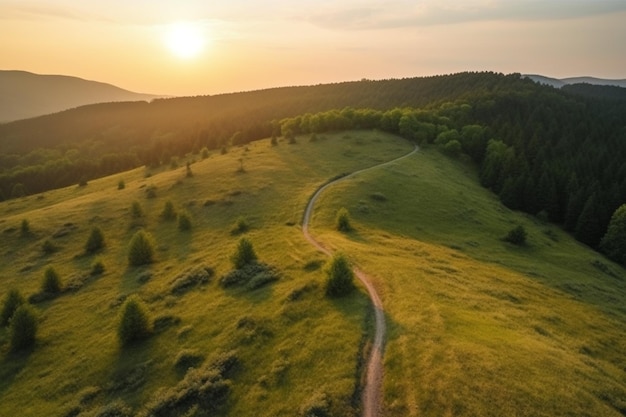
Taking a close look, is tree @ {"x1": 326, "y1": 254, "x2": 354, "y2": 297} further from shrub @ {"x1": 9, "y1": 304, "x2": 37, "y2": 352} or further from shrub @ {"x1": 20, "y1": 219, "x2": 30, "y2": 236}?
shrub @ {"x1": 20, "y1": 219, "x2": 30, "y2": 236}

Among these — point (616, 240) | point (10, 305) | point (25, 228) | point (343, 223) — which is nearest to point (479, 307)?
point (343, 223)

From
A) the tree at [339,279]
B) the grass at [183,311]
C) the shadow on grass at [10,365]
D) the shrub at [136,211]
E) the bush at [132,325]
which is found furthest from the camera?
the shrub at [136,211]

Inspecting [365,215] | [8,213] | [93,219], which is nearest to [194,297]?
[365,215]

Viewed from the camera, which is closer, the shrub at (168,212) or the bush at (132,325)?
the bush at (132,325)

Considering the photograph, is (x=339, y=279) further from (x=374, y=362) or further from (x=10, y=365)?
(x=10, y=365)

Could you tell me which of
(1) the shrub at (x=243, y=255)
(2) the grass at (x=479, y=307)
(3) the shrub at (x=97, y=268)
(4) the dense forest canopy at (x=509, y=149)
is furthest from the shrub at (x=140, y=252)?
(4) the dense forest canopy at (x=509, y=149)

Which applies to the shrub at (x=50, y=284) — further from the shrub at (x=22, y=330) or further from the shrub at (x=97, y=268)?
the shrub at (x=22, y=330)

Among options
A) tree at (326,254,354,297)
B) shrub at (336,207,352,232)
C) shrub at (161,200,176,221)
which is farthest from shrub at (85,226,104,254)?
tree at (326,254,354,297)
